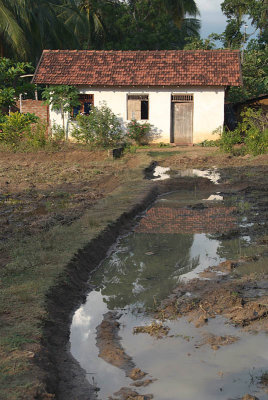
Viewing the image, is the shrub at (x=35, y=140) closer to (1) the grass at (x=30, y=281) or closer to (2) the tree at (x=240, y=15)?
(1) the grass at (x=30, y=281)

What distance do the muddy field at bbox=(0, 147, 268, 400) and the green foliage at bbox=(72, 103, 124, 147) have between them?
598 cm

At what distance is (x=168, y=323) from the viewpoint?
17.8 feet

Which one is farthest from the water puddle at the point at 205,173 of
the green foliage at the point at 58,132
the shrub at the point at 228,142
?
the green foliage at the point at 58,132

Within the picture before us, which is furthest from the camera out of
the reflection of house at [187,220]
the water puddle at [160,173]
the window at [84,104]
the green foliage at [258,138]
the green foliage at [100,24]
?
the green foliage at [100,24]

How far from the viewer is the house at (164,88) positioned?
20.8 meters

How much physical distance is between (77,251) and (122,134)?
47.3 feet

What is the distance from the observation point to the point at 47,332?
4.97 metres

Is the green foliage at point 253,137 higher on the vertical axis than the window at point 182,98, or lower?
lower

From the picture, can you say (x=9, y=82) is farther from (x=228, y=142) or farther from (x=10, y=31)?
(x=228, y=142)

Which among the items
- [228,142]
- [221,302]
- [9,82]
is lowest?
[221,302]

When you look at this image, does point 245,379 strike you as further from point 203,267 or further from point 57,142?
point 57,142

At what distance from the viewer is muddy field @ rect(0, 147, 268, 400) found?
4340 millimetres

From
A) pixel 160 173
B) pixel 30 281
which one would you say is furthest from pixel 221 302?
pixel 160 173

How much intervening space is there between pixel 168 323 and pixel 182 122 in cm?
1661
